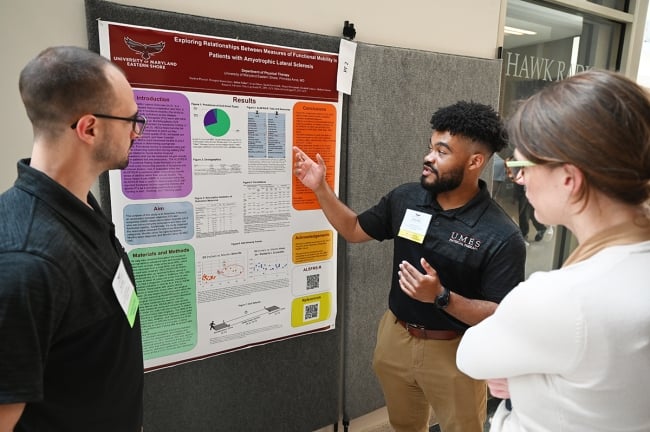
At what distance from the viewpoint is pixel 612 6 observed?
2.87m

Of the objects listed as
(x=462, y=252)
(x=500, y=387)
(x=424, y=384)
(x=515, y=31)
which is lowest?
(x=424, y=384)

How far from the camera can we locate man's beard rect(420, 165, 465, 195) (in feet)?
4.80

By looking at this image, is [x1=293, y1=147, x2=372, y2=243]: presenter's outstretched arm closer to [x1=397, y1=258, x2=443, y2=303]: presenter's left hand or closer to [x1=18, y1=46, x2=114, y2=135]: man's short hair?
[x1=397, y1=258, x2=443, y2=303]: presenter's left hand

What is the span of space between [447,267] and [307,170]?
638mm

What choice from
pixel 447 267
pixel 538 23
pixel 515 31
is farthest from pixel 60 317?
pixel 538 23

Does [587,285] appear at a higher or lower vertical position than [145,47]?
lower

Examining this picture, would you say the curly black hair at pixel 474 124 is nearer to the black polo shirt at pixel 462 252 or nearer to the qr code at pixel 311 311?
the black polo shirt at pixel 462 252

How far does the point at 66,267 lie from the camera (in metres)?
0.79

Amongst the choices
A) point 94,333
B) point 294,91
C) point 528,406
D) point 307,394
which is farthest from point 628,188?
point 307,394

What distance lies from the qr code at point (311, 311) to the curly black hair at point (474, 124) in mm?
886

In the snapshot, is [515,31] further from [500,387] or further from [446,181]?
[500,387]

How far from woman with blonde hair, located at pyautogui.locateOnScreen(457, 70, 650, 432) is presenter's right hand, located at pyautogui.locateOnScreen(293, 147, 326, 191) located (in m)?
0.93

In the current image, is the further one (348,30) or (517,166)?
(348,30)

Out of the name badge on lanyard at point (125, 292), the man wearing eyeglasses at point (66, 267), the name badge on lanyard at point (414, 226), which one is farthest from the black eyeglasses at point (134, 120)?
the name badge on lanyard at point (414, 226)
